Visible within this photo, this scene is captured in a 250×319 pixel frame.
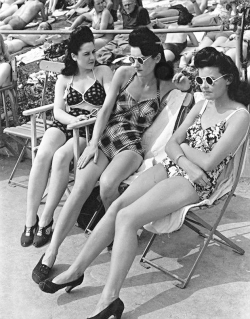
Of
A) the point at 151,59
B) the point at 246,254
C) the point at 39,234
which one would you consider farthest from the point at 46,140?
the point at 246,254

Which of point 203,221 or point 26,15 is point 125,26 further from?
point 203,221

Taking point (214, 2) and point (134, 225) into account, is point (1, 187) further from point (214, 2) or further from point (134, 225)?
point (214, 2)

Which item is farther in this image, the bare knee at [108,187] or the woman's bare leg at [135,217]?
the bare knee at [108,187]

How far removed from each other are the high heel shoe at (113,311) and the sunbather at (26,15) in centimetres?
800

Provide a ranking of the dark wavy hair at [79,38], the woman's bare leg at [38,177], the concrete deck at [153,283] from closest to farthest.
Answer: the concrete deck at [153,283] → the woman's bare leg at [38,177] → the dark wavy hair at [79,38]

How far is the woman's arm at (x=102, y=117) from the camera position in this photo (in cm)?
422

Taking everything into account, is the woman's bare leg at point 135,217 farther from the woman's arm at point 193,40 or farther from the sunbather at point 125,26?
the woman's arm at point 193,40

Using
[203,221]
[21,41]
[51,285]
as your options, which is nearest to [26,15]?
[21,41]

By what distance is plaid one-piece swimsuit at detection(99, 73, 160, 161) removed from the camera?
4367 millimetres

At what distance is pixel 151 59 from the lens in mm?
4312

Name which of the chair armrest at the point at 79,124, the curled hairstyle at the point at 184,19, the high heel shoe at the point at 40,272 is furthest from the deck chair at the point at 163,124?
the curled hairstyle at the point at 184,19

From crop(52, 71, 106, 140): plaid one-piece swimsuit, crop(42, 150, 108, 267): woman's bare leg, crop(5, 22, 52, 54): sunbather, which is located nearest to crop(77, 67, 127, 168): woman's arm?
crop(42, 150, 108, 267): woman's bare leg

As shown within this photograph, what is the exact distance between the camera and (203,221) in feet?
12.6

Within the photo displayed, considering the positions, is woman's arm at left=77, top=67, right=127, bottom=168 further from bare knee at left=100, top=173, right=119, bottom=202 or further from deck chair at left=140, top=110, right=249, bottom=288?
deck chair at left=140, top=110, right=249, bottom=288
